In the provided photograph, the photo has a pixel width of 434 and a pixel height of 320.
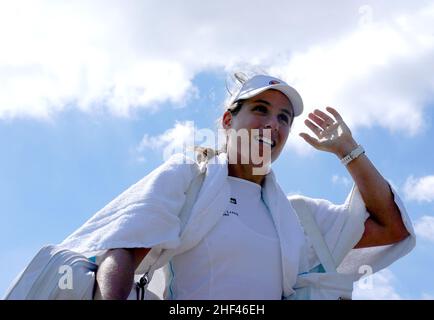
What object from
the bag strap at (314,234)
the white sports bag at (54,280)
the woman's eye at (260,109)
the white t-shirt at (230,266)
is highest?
the woman's eye at (260,109)

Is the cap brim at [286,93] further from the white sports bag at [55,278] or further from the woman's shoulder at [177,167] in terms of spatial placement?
Result: the white sports bag at [55,278]

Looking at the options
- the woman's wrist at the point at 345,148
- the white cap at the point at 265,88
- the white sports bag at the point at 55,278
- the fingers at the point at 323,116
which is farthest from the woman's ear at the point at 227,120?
the white sports bag at the point at 55,278

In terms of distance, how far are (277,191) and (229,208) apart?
1.80 ft

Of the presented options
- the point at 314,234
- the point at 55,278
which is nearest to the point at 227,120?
the point at 314,234

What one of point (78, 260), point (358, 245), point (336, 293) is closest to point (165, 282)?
point (78, 260)

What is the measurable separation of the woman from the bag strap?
62mm

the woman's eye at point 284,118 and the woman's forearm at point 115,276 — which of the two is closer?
the woman's forearm at point 115,276

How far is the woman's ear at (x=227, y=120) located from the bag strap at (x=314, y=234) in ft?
2.54

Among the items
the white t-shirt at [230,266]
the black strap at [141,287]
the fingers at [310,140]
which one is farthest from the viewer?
the fingers at [310,140]

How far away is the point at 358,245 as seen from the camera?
5.18 metres

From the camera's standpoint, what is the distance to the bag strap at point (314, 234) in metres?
4.74

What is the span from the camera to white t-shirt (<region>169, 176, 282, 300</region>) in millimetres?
4215

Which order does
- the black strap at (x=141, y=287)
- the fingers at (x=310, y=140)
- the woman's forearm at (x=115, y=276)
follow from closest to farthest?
the woman's forearm at (x=115, y=276) → the black strap at (x=141, y=287) → the fingers at (x=310, y=140)

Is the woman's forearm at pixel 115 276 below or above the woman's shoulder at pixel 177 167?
below
